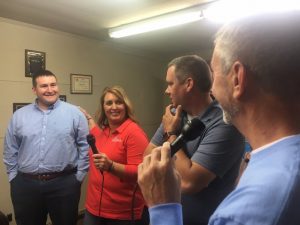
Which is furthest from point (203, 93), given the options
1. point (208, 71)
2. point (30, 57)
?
point (30, 57)

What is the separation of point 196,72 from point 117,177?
1072 millimetres

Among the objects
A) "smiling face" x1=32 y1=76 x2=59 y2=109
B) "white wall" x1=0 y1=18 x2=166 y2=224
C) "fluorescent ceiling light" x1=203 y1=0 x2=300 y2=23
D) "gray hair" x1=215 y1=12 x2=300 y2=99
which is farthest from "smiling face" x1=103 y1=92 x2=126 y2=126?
"gray hair" x1=215 y1=12 x2=300 y2=99

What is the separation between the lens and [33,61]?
3578 mm

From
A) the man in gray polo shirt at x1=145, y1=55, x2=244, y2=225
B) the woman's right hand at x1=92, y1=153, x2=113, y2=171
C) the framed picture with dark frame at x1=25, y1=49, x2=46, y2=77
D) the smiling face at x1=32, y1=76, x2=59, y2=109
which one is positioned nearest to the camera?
the man in gray polo shirt at x1=145, y1=55, x2=244, y2=225

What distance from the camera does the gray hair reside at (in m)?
0.65

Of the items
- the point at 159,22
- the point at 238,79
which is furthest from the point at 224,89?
the point at 159,22

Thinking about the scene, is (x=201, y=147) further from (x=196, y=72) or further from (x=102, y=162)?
(x=102, y=162)

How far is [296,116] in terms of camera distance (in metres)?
0.65

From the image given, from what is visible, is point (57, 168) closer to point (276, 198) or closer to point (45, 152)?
point (45, 152)

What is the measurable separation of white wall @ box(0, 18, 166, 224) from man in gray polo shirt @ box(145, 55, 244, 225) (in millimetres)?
2437

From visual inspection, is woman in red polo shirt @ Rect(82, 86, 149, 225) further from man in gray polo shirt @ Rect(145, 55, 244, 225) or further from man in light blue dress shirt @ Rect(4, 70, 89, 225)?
man in gray polo shirt @ Rect(145, 55, 244, 225)

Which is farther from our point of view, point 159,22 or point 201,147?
point 159,22

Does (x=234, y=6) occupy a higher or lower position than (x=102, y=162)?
higher

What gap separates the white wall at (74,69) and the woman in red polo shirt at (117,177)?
1.61m
